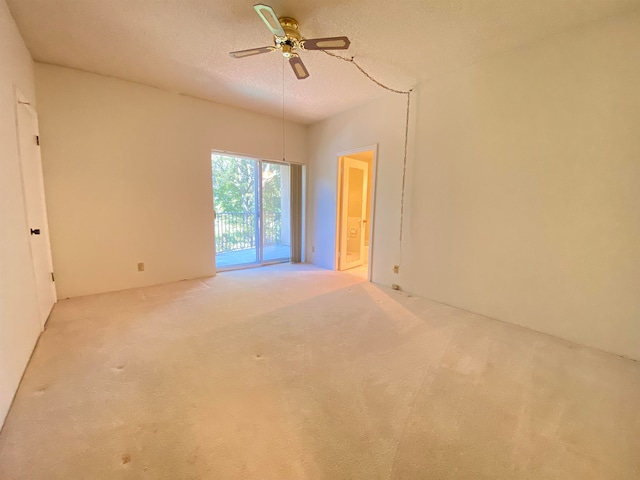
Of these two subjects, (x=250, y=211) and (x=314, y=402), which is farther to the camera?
(x=250, y=211)

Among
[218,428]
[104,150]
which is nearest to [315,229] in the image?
[104,150]

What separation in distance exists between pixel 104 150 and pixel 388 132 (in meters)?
3.72

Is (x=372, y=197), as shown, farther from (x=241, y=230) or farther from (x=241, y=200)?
(x=241, y=230)

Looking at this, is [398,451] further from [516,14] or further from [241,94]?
[241,94]

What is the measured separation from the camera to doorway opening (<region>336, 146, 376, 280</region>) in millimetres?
4723

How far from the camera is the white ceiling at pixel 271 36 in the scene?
2.03 meters

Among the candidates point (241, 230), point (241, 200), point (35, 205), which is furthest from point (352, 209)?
point (35, 205)

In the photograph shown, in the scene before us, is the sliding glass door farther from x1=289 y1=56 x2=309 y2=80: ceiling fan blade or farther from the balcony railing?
x1=289 y1=56 x2=309 y2=80: ceiling fan blade

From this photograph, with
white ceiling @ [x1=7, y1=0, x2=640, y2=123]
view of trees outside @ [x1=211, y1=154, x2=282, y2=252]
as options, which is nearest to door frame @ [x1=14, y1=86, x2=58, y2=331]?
white ceiling @ [x1=7, y1=0, x2=640, y2=123]

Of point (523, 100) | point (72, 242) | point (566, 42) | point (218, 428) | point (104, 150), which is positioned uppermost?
point (566, 42)

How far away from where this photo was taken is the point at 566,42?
229 centimetres

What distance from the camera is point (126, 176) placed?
3516mm

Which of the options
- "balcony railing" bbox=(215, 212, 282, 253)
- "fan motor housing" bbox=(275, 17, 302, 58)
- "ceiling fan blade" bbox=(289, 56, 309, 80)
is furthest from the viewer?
"balcony railing" bbox=(215, 212, 282, 253)

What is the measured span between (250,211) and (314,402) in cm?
408
